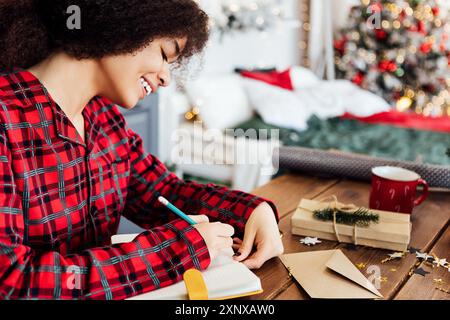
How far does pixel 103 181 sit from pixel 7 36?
34 cm

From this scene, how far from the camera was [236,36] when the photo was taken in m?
4.11

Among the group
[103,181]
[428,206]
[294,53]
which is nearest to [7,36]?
[103,181]

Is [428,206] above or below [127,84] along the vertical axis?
below

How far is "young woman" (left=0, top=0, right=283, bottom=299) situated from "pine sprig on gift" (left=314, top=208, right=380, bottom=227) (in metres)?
0.11

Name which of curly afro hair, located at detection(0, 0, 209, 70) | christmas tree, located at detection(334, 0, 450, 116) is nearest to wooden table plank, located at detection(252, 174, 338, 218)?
curly afro hair, located at detection(0, 0, 209, 70)

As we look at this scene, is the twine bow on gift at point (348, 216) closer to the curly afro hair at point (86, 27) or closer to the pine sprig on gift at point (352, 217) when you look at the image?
the pine sprig on gift at point (352, 217)

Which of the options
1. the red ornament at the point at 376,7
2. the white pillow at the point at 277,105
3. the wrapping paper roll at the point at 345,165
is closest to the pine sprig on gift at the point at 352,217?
the wrapping paper roll at the point at 345,165

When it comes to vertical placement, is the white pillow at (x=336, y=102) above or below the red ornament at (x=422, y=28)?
below

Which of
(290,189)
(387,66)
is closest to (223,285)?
(290,189)

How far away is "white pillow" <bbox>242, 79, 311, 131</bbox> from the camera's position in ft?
10.8

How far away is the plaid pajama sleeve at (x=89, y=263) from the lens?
0.76 metres

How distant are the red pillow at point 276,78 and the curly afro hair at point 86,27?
2.60 metres

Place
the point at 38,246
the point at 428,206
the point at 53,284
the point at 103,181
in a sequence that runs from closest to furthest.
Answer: the point at 53,284 < the point at 38,246 < the point at 103,181 < the point at 428,206
